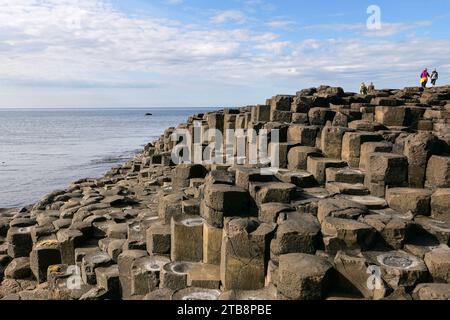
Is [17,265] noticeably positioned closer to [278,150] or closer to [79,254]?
[79,254]

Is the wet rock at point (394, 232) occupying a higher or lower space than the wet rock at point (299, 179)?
lower

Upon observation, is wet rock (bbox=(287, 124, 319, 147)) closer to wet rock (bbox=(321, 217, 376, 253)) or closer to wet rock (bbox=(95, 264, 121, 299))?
wet rock (bbox=(321, 217, 376, 253))

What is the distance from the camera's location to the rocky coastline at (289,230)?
188 inches

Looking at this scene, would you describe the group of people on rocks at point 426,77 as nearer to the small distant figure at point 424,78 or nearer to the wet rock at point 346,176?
the small distant figure at point 424,78

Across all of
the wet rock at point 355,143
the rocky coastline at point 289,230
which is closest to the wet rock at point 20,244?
the rocky coastline at point 289,230

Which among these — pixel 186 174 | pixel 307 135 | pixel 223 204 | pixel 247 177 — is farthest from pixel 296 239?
pixel 186 174

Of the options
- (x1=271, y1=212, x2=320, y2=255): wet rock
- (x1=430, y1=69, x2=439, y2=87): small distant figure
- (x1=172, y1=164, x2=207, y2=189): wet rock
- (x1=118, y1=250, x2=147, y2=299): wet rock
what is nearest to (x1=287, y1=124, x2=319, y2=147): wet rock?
(x1=172, y1=164, x2=207, y2=189): wet rock

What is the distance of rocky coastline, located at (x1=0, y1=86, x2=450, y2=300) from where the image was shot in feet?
15.7

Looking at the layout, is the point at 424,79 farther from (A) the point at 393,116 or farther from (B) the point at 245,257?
(B) the point at 245,257

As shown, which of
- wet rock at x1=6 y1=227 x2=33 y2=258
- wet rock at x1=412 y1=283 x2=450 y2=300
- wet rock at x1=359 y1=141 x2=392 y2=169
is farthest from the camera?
wet rock at x1=6 y1=227 x2=33 y2=258

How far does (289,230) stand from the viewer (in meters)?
5.26

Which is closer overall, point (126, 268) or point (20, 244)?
point (126, 268)

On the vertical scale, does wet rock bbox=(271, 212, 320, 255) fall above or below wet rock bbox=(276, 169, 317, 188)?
below
